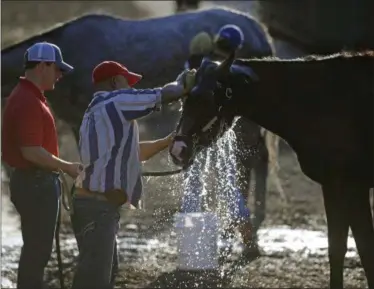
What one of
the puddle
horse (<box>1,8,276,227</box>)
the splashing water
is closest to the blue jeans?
the splashing water

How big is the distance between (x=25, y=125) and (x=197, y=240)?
1.71 meters

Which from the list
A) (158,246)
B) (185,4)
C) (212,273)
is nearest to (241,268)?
(212,273)

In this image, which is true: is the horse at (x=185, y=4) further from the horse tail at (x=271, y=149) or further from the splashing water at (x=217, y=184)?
the splashing water at (x=217, y=184)

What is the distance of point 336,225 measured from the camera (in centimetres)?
475

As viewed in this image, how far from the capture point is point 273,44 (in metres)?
7.53

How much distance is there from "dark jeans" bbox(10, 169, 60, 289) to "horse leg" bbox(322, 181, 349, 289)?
1.45 m

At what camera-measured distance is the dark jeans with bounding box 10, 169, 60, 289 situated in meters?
4.43

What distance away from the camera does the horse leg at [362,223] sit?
15.2ft

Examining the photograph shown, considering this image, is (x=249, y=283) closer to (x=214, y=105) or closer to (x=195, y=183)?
(x=195, y=183)

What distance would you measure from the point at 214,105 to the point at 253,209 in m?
3.49

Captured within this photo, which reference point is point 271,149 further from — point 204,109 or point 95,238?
point 95,238

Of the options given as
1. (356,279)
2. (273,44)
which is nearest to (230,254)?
(356,279)

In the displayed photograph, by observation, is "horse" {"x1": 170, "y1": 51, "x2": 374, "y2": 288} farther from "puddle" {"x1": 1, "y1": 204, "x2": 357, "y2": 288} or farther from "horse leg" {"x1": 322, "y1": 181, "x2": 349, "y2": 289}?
"puddle" {"x1": 1, "y1": 204, "x2": 357, "y2": 288}

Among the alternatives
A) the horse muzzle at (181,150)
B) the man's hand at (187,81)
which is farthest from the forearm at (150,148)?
the man's hand at (187,81)
